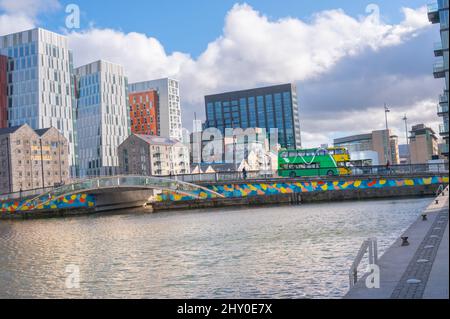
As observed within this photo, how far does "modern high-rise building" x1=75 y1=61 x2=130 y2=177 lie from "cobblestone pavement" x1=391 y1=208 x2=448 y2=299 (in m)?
128

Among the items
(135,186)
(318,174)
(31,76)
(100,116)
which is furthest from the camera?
(100,116)

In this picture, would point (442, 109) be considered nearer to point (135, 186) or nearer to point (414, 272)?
point (135, 186)

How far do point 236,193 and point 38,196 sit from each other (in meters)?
24.2

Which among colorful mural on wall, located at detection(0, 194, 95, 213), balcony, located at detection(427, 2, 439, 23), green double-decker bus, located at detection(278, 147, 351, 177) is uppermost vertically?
balcony, located at detection(427, 2, 439, 23)

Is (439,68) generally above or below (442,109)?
above

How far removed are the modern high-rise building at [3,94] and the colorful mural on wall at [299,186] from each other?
260 ft

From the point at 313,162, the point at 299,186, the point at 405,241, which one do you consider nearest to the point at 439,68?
the point at 313,162

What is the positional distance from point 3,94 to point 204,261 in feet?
398

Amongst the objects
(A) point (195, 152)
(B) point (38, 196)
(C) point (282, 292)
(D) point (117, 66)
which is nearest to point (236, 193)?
(B) point (38, 196)

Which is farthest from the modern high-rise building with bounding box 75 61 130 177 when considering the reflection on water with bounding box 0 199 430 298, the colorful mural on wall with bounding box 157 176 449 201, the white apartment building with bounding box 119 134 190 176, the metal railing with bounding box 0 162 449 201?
the reflection on water with bounding box 0 199 430 298

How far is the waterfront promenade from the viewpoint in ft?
30.6

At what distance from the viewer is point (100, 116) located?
141m

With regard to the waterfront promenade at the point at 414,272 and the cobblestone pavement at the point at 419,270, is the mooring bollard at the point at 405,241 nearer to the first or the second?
the waterfront promenade at the point at 414,272

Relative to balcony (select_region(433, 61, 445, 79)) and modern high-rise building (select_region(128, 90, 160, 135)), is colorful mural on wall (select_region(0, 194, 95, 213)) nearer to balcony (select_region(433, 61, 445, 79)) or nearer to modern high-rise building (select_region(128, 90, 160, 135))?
balcony (select_region(433, 61, 445, 79))
